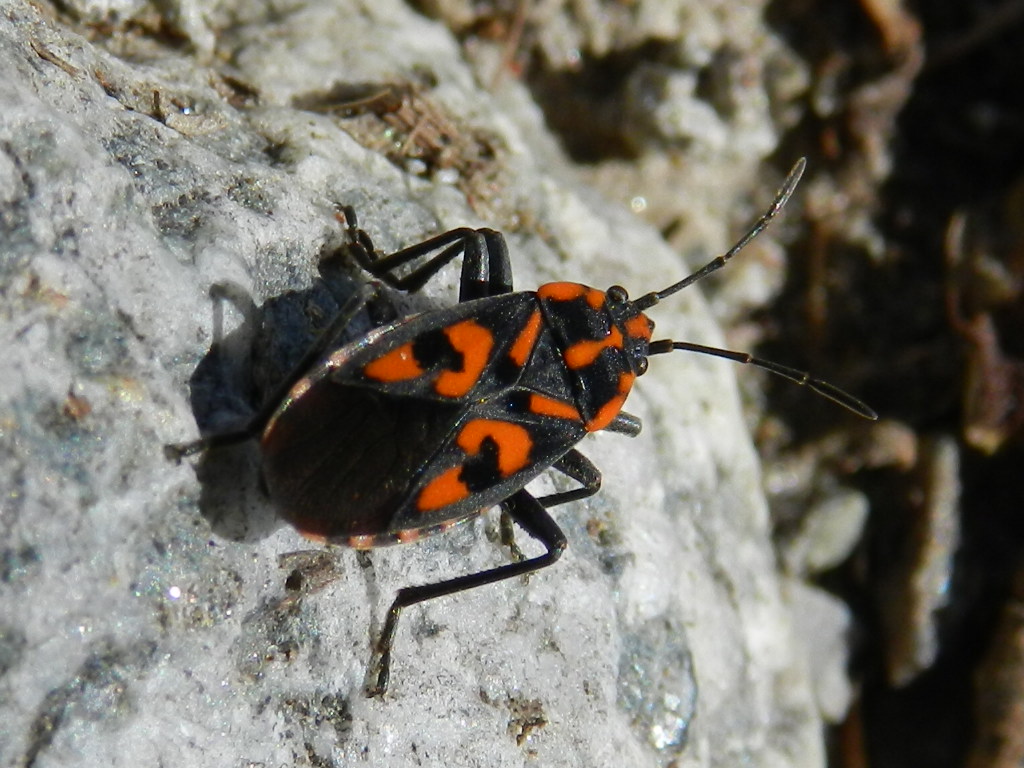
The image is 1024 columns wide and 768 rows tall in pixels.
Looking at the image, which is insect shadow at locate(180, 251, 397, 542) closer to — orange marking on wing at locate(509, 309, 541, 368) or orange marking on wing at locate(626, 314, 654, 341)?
orange marking on wing at locate(509, 309, 541, 368)

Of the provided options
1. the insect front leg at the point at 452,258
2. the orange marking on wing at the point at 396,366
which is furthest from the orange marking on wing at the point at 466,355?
the insect front leg at the point at 452,258

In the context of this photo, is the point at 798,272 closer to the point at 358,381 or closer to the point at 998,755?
the point at 998,755

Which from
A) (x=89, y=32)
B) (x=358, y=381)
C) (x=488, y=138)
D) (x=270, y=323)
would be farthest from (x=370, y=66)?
(x=358, y=381)

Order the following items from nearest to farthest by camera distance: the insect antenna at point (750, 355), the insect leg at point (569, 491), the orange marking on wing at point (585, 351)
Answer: the orange marking on wing at point (585, 351) → the insect leg at point (569, 491) → the insect antenna at point (750, 355)

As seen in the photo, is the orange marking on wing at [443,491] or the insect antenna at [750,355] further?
the insect antenna at [750,355]

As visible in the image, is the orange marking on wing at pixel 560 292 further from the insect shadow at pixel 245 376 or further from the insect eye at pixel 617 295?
the insect shadow at pixel 245 376

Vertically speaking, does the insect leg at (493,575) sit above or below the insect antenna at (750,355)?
below
